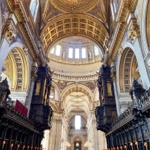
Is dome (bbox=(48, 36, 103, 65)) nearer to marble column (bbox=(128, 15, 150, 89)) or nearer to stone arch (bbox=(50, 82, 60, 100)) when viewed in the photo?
stone arch (bbox=(50, 82, 60, 100))

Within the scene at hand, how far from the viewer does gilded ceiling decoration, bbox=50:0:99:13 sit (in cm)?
1733

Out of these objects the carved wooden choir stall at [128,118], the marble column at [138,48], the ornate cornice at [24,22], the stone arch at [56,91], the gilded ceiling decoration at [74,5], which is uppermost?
the gilded ceiling decoration at [74,5]

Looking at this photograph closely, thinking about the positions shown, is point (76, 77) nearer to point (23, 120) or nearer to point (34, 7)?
point (34, 7)

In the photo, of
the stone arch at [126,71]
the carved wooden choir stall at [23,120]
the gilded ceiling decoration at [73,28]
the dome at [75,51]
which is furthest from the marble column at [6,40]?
the dome at [75,51]

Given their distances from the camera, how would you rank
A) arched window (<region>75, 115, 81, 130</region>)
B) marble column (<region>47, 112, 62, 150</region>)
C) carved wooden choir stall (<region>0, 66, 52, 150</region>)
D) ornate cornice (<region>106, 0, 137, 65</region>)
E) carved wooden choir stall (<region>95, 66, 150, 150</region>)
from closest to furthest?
carved wooden choir stall (<region>95, 66, 150, 150</region>) → carved wooden choir stall (<region>0, 66, 52, 150</region>) → ornate cornice (<region>106, 0, 137, 65</region>) → marble column (<region>47, 112, 62, 150</region>) → arched window (<region>75, 115, 81, 130</region>)

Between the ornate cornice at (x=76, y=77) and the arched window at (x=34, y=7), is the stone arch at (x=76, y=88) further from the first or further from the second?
the arched window at (x=34, y=7)

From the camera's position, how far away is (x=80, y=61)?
30.7 metres

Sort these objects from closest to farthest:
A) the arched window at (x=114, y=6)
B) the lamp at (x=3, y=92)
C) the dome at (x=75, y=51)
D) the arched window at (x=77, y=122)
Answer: the lamp at (x=3, y=92) → the arched window at (x=114, y=6) → the dome at (x=75, y=51) → the arched window at (x=77, y=122)

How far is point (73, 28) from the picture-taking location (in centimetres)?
1959

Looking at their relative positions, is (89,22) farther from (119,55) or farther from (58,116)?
(58,116)

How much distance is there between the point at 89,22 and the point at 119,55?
694 centimetres

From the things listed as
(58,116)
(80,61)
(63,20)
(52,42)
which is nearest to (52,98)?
(58,116)

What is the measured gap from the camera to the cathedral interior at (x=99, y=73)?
8523mm

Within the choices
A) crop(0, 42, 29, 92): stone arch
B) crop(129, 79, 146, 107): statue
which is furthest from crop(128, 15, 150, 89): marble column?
crop(0, 42, 29, 92): stone arch
